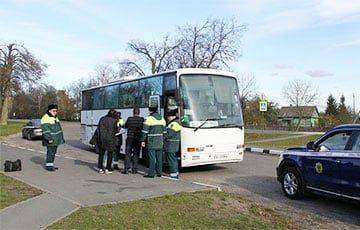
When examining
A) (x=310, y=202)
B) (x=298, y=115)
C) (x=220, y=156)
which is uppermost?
(x=298, y=115)

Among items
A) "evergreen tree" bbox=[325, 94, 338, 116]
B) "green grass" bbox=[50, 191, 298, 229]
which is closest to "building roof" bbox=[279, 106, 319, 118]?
"evergreen tree" bbox=[325, 94, 338, 116]

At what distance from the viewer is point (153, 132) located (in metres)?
12.3

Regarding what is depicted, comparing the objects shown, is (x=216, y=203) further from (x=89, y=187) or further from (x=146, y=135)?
(x=146, y=135)

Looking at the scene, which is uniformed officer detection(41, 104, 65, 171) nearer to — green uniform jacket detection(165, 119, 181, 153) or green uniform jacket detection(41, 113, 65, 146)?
green uniform jacket detection(41, 113, 65, 146)

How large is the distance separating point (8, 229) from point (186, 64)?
34.2 metres

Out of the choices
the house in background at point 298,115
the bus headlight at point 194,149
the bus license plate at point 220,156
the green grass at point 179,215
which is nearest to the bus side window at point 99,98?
the bus headlight at point 194,149

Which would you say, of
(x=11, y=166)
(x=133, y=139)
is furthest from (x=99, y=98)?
(x=11, y=166)

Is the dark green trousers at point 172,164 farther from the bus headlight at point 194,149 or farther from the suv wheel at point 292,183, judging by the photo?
the suv wheel at point 292,183

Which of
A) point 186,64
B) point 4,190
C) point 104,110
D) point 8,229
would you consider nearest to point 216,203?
point 8,229

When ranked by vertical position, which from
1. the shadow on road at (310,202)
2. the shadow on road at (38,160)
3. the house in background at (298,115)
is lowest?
the shadow on road at (310,202)

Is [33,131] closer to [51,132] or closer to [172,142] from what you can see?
[51,132]

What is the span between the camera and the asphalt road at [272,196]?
813 centimetres

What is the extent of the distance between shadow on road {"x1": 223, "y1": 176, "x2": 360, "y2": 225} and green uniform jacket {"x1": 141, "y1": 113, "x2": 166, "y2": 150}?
6.91 ft

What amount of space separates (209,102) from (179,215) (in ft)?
21.2
